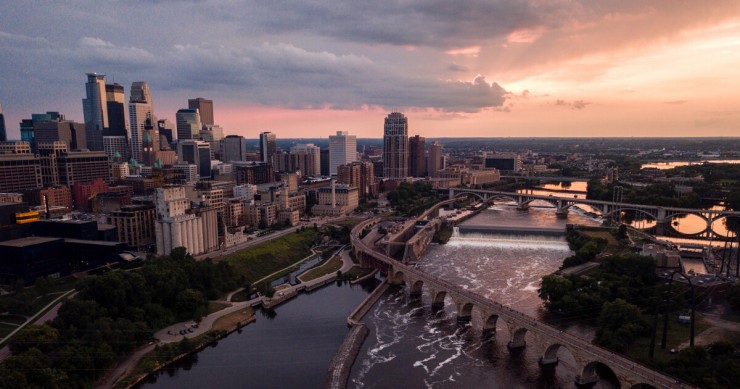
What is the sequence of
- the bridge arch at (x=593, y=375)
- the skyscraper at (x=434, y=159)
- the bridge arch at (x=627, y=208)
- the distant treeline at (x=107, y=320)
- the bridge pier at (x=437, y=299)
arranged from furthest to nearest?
the skyscraper at (x=434, y=159) < the bridge arch at (x=627, y=208) < the bridge pier at (x=437, y=299) < the bridge arch at (x=593, y=375) < the distant treeline at (x=107, y=320)

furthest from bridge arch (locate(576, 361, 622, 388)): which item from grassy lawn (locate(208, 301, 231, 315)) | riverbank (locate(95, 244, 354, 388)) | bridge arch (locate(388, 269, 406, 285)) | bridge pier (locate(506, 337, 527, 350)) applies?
grassy lawn (locate(208, 301, 231, 315))

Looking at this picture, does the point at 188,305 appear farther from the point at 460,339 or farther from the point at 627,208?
the point at 627,208

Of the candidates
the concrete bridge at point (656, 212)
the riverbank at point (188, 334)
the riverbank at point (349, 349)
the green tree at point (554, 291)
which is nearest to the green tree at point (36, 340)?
the riverbank at point (188, 334)

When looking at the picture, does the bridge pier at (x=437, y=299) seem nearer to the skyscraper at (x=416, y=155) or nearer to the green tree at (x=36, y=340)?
the green tree at (x=36, y=340)

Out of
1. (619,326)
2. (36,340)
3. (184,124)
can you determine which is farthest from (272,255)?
(184,124)

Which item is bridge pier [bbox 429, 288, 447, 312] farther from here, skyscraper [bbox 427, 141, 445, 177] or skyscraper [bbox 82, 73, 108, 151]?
skyscraper [bbox 82, 73, 108, 151]

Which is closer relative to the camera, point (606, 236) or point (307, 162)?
point (606, 236)
